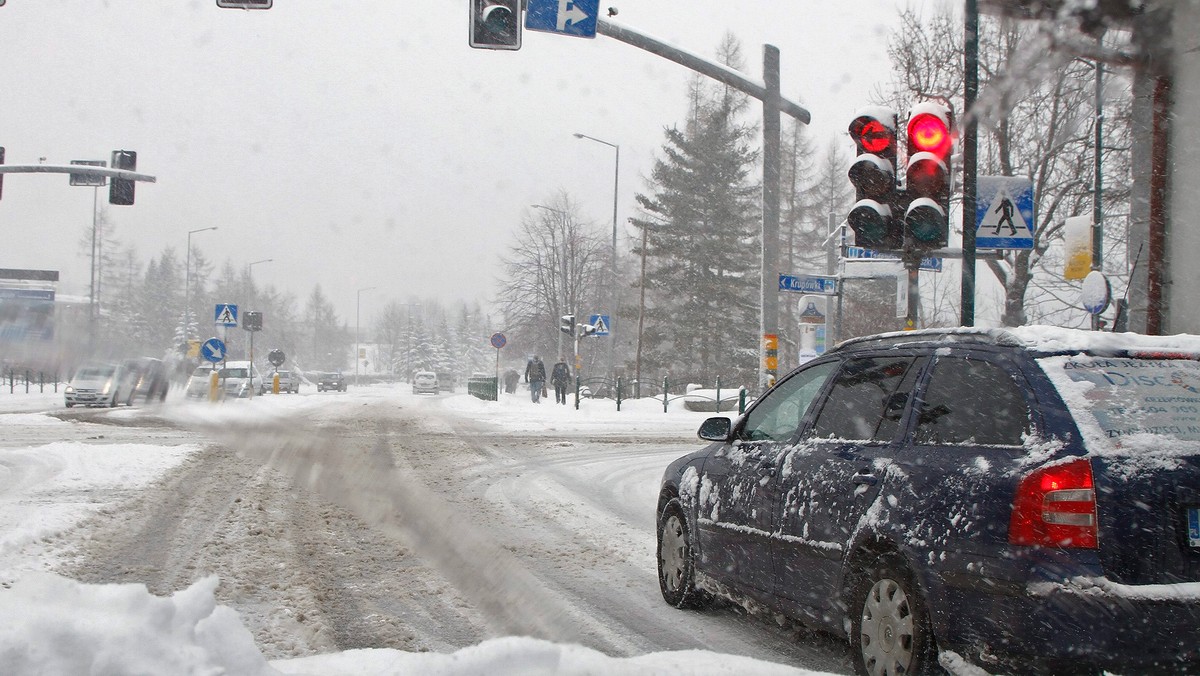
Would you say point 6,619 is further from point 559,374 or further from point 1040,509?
point 559,374

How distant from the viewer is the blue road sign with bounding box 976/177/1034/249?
9188 millimetres

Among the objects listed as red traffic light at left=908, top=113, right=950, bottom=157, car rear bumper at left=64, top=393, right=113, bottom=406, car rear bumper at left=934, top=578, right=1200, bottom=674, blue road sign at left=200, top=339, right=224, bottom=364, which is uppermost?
red traffic light at left=908, top=113, right=950, bottom=157

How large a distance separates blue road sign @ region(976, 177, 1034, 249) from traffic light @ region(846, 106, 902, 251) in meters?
1.04

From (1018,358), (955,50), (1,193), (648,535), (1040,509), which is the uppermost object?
(955,50)

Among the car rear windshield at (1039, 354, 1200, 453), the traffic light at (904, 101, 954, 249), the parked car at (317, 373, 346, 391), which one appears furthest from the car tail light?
the parked car at (317, 373, 346, 391)

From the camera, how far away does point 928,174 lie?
27.0 feet

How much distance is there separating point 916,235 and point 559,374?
2787cm

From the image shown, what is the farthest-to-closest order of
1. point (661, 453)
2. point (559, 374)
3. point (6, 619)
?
point (559, 374), point (661, 453), point (6, 619)

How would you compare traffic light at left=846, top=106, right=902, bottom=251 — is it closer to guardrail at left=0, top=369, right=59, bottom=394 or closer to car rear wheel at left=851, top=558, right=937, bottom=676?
car rear wheel at left=851, top=558, right=937, bottom=676

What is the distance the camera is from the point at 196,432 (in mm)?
20234

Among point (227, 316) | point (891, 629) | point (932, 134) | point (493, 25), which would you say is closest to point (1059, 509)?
point (891, 629)

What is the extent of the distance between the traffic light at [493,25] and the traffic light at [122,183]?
13776 mm

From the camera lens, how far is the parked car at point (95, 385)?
104 feet

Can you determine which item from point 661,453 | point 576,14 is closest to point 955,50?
point 661,453
